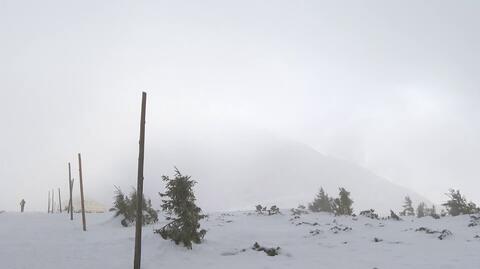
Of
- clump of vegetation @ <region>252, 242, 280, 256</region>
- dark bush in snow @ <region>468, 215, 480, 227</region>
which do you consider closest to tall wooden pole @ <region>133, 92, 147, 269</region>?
clump of vegetation @ <region>252, 242, 280, 256</region>

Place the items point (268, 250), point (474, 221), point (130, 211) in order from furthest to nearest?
point (130, 211)
point (474, 221)
point (268, 250)

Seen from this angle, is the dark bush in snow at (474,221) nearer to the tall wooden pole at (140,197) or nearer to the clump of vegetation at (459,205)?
the clump of vegetation at (459,205)

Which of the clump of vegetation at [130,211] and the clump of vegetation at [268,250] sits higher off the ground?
the clump of vegetation at [130,211]

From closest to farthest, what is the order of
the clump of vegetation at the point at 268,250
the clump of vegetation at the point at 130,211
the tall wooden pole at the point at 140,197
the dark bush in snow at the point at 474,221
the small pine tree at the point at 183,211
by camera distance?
the tall wooden pole at the point at 140,197 → the clump of vegetation at the point at 268,250 → the small pine tree at the point at 183,211 → the dark bush in snow at the point at 474,221 → the clump of vegetation at the point at 130,211

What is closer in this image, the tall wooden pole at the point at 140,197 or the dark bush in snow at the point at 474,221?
the tall wooden pole at the point at 140,197

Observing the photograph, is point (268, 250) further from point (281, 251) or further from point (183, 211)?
point (183, 211)

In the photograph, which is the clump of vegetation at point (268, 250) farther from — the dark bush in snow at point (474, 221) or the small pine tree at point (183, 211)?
the dark bush in snow at point (474, 221)

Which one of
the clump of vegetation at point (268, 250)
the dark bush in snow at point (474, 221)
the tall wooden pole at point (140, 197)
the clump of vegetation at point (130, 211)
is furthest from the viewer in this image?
Answer: the clump of vegetation at point (130, 211)

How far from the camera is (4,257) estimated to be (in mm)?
18516

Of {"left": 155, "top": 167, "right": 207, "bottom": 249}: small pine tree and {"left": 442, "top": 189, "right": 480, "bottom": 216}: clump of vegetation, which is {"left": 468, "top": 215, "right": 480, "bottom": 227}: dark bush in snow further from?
{"left": 155, "top": 167, "right": 207, "bottom": 249}: small pine tree

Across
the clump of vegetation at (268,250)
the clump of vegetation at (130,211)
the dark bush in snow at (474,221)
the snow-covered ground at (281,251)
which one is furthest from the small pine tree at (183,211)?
the dark bush in snow at (474,221)

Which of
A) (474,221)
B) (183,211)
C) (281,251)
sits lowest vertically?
(281,251)

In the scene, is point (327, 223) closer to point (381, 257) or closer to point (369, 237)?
point (369, 237)

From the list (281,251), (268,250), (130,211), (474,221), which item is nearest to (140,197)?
(268,250)
